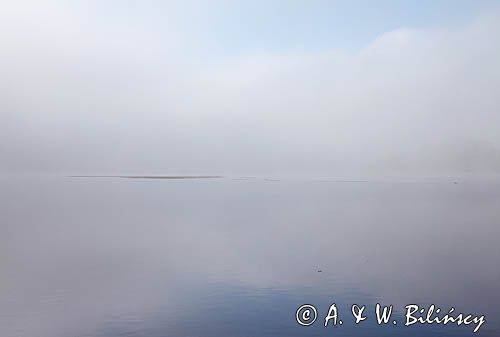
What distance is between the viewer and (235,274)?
64.8 feet

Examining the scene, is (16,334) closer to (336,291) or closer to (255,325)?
(255,325)

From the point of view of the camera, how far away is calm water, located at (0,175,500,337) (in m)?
13.7

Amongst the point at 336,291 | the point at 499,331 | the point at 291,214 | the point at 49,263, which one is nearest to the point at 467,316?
the point at 499,331

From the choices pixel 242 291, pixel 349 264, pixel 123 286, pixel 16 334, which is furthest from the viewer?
pixel 349 264

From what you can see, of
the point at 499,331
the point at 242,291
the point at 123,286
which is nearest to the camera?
the point at 499,331

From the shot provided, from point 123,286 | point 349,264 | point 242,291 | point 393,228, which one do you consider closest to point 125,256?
point 123,286

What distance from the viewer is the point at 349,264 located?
21688mm

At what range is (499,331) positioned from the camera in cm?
1249

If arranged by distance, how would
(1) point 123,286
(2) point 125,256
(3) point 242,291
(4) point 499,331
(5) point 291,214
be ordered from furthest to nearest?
1. (5) point 291,214
2. (2) point 125,256
3. (1) point 123,286
4. (3) point 242,291
5. (4) point 499,331

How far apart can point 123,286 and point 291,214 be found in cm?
2903

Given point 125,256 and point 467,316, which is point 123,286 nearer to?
point 125,256

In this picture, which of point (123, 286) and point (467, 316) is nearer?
point (467, 316)

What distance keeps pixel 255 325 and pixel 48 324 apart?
6882mm

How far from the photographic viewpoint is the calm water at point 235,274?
1370 centimetres
